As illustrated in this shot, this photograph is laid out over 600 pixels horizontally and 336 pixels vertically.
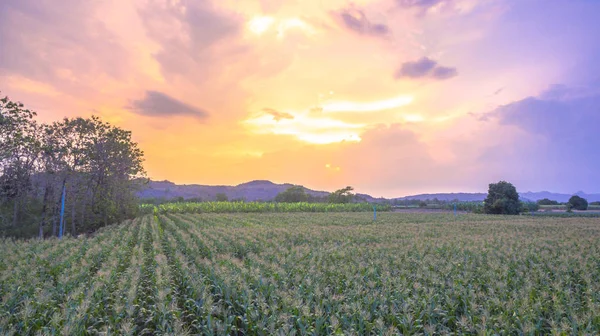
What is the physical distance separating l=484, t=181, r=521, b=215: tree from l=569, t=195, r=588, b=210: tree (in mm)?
24918

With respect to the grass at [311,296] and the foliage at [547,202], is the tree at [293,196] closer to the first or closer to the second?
the foliage at [547,202]

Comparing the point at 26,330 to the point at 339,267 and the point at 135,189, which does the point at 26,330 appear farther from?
the point at 135,189

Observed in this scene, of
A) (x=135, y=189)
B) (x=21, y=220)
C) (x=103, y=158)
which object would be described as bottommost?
(x=21, y=220)

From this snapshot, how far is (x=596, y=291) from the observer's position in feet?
30.3

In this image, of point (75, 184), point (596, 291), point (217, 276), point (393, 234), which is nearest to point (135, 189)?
point (75, 184)

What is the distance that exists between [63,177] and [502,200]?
207ft

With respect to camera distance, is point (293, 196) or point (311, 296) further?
point (293, 196)

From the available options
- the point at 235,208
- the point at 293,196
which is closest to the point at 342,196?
the point at 293,196

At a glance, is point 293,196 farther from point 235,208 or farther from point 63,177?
point 63,177

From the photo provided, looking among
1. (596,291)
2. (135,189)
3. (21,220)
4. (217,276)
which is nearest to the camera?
(596,291)

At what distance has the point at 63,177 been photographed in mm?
31562

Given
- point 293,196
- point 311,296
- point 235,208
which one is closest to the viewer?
point 311,296

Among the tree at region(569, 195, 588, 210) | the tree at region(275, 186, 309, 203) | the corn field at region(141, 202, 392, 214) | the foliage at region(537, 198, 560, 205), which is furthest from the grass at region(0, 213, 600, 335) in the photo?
the foliage at region(537, 198, 560, 205)

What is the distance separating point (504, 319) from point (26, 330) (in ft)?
30.4
